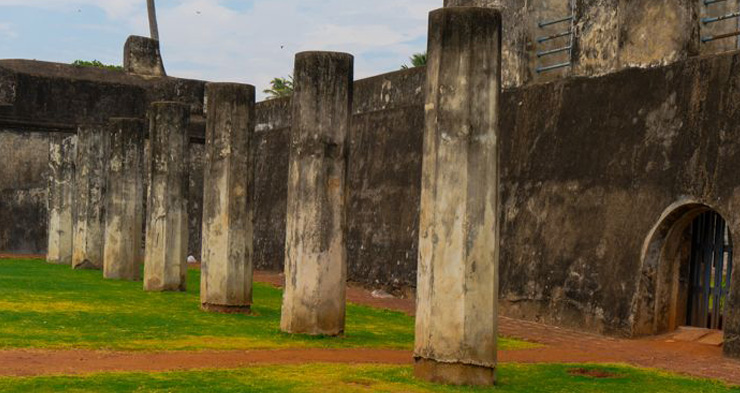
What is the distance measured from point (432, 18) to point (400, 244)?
10.2 meters

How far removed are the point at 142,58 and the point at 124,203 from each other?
7.44 m

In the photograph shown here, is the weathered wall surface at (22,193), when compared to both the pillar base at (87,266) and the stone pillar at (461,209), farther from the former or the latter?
the stone pillar at (461,209)

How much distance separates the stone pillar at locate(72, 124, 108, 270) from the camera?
65.8 feet

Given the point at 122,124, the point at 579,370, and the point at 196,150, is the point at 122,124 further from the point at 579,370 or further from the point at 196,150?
the point at 579,370

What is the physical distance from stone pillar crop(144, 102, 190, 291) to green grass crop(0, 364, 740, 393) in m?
6.90

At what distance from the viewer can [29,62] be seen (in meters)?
22.9

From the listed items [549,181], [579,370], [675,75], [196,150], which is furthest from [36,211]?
[579,370]

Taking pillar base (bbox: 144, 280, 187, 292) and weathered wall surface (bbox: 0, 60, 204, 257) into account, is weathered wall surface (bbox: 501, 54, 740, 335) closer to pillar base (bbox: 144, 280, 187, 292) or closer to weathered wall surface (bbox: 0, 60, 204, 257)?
pillar base (bbox: 144, 280, 187, 292)

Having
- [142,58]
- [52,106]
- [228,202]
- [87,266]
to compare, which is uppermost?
[142,58]

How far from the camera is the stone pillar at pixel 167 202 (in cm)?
1517

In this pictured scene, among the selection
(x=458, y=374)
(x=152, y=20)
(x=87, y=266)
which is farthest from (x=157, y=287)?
(x=152, y=20)

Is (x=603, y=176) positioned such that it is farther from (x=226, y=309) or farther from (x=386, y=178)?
(x=386, y=178)

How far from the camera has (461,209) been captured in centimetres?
788

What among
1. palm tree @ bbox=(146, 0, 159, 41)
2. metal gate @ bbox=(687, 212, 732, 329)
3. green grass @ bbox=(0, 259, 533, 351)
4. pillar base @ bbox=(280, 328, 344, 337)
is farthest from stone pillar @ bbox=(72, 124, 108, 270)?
palm tree @ bbox=(146, 0, 159, 41)
